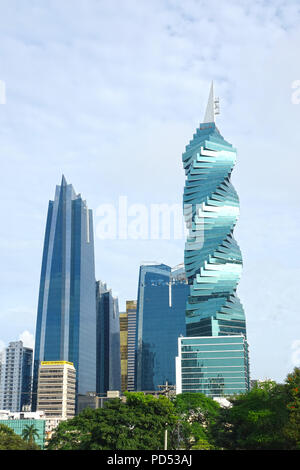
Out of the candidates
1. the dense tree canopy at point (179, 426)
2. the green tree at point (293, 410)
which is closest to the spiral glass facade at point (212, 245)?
the dense tree canopy at point (179, 426)

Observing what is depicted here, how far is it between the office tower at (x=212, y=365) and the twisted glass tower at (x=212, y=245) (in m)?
6.34

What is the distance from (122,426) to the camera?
2408 inches

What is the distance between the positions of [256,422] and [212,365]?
11408 cm

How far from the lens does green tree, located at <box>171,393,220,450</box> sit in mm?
72863

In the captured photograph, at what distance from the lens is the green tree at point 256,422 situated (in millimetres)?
57062

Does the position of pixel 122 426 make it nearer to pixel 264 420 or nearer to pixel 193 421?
pixel 264 420

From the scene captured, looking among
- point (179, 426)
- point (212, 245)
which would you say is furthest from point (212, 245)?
point (179, 426)

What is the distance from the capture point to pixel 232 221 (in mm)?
190375

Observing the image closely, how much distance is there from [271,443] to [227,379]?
115591 mm

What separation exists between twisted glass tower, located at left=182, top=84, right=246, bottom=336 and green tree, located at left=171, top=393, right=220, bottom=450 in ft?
278

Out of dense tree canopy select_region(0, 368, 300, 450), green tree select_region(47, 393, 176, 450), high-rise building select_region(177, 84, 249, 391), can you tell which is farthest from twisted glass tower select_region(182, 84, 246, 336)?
green tree select_region(47, 393, 176, 450)

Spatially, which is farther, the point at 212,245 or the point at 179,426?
the point at 212,245

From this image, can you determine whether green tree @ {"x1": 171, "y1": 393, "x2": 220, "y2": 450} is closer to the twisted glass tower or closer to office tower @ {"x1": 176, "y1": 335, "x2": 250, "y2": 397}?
office tower @ {"x1": 176, "y1": 335, "x2": 250, "y2": 397}
